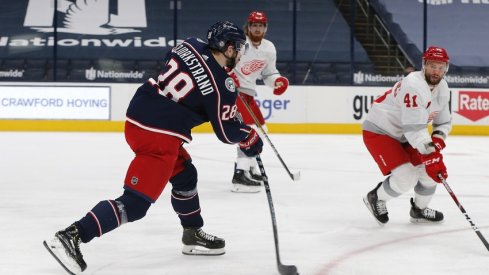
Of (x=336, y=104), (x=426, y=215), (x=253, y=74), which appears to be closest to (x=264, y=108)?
(x=336, y=104)

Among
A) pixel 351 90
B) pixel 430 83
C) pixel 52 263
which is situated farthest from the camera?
pixel 351 90

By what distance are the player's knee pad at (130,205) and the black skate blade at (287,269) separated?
50 centimetres

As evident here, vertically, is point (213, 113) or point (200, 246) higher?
point (213, 113)

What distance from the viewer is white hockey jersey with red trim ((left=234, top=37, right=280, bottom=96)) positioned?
196 inches

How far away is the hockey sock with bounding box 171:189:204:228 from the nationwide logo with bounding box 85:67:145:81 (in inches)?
312

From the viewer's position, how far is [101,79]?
1050cm

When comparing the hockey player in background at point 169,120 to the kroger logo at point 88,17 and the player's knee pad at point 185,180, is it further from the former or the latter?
the kroger logo at point 88,17

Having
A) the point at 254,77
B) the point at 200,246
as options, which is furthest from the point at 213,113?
the point at 254,77

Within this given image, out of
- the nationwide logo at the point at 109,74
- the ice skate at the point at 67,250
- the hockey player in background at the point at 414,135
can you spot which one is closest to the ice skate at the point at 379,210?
the hockey player in background at the point at 414,135

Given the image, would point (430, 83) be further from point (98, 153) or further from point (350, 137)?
point (350, 137)

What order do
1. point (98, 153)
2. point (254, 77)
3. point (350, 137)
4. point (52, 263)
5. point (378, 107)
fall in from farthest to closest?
1. point (350, 137)
2. point (98, 153)
3. point (254, 77)
4. point (378, 107)
5. point (52, 263)

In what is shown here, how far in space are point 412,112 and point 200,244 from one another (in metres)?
1.10

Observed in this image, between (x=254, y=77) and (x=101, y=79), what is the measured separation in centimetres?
586

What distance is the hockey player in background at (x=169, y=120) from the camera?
2424 mm
